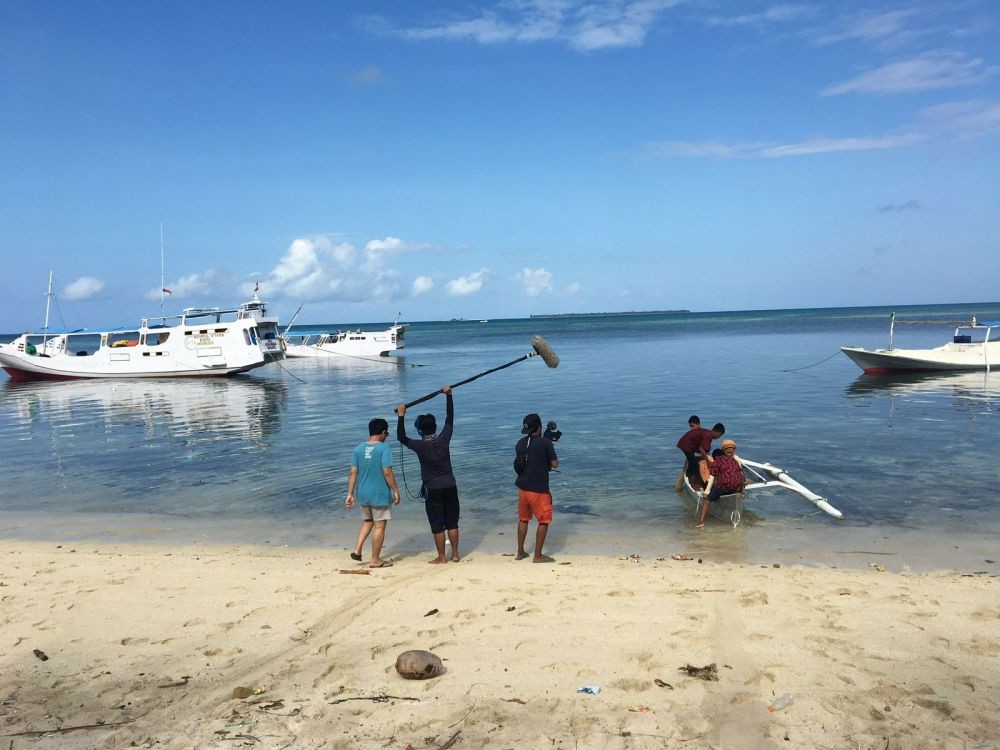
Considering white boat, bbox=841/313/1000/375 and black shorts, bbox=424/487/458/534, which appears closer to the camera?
black shorts, bbox=424/487/458/534

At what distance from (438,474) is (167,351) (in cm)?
3643

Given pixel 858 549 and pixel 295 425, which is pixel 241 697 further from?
pixel 295 425

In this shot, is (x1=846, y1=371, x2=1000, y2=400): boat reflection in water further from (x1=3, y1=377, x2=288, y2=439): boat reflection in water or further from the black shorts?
(x1=3, y1=377, x2=288, y2=439): boat reflection in water

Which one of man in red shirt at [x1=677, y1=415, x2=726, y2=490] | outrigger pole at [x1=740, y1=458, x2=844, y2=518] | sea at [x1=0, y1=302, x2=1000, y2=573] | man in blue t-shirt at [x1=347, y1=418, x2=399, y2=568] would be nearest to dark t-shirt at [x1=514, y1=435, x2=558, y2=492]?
sea at [x1=0, y1=302, x2=1000, y2=573]

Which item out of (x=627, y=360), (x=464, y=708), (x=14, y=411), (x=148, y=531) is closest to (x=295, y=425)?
(x=148, y=531)

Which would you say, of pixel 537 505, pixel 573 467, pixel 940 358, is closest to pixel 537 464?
pixel 537 505

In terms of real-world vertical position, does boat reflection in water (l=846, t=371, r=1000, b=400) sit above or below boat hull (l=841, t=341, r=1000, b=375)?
below

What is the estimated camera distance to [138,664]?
5613 mm

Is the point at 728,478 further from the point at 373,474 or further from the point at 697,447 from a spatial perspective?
the point at 373,474

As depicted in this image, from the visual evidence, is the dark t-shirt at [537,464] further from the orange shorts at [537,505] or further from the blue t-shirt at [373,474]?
the blue t-shirt at [373,474]

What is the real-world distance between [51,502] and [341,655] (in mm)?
9857

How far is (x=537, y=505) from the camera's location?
27.7ft

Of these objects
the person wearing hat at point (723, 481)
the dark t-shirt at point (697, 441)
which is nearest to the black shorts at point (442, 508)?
the person wearing hat at point (723, 481)

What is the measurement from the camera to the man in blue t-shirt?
8227mm
